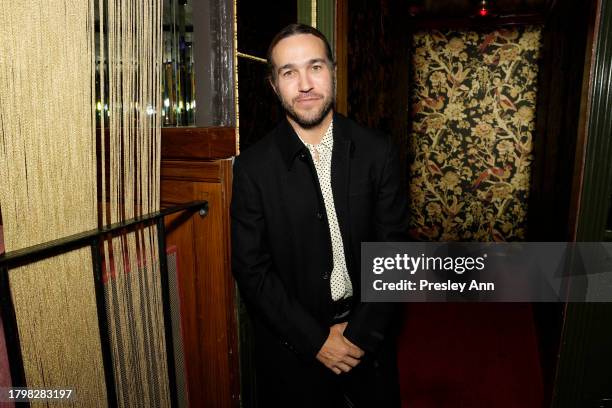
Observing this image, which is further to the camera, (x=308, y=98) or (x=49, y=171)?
(x=308, y=98)

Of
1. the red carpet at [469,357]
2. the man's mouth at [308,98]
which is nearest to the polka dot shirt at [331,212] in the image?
the man's mouth at [308,98]

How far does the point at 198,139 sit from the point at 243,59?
1.09ft

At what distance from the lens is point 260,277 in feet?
4.46

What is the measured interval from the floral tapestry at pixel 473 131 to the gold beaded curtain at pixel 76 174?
3.52 meters

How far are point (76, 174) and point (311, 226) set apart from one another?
2.37ft

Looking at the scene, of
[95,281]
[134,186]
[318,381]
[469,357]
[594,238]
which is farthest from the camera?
[469,357]

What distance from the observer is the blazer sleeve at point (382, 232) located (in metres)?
1.39

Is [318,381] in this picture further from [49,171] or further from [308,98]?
[49,171]

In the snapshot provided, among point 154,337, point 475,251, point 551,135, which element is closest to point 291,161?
point 154,337

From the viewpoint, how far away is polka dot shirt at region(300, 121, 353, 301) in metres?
1.40

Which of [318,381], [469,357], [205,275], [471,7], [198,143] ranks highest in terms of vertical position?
[471,7]

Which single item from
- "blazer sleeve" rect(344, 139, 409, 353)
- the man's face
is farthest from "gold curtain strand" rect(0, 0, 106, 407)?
"blazer sleeve" rect(344, 139, 409, 353)
